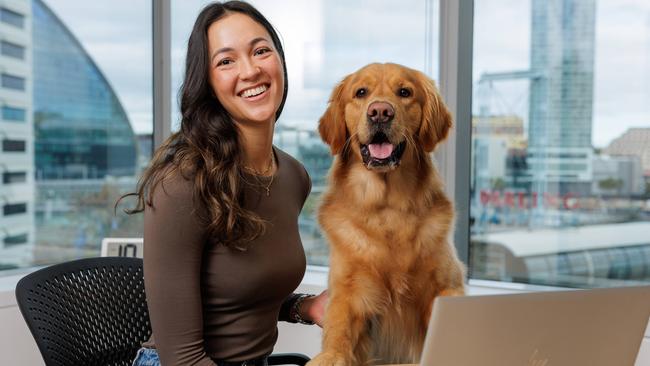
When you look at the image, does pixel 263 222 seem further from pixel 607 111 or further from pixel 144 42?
pixel 144 42

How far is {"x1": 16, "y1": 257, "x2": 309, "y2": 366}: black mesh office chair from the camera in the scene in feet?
4.53

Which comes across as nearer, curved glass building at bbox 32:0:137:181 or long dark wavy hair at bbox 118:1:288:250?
long dark wavy hair at bbox 118:1:288:250

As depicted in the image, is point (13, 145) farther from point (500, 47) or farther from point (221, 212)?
point (500, 47)

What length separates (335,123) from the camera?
154cm

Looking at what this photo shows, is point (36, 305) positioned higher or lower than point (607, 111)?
lower

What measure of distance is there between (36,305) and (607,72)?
2.09 metres

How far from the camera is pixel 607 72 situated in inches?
97.4

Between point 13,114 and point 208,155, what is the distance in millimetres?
1626

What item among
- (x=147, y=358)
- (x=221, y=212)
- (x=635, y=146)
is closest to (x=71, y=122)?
(x=147, y=358)

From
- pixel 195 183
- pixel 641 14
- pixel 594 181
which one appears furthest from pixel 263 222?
pixel 641 14

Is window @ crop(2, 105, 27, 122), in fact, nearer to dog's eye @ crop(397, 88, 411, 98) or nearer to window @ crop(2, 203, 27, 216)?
window @ crop(2, 203, 27, 216)

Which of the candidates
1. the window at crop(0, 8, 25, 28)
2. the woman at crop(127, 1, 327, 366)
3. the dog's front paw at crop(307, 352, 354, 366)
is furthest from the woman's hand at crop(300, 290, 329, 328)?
the window at crop(0, 8, 25, 28)

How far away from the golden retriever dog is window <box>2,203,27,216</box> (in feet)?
5.50

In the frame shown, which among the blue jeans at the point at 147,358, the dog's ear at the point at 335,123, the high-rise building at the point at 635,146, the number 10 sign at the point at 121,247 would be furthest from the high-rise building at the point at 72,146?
the high-rise building at the point at 635,146
